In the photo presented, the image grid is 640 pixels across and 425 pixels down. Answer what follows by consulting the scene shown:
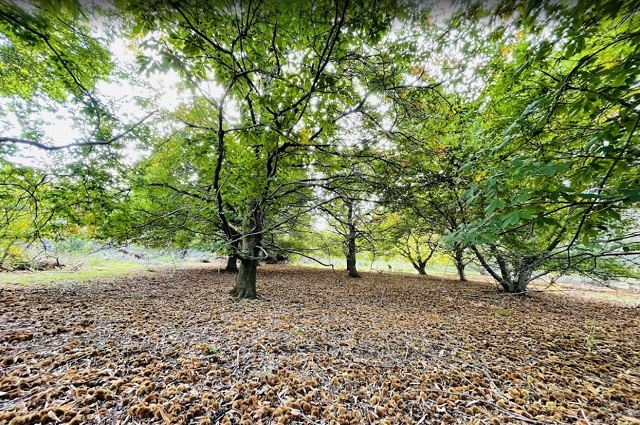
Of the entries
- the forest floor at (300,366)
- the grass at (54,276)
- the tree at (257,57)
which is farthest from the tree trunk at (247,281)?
the grass at (54,276)

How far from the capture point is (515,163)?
1.92 metres

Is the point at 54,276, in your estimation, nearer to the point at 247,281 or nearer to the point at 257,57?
the point at 247,281

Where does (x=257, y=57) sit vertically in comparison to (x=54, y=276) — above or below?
above

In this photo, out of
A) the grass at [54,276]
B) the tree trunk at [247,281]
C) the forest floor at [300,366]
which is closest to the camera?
the forest floor at [300,366]

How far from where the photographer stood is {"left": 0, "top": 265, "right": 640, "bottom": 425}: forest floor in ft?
6.53

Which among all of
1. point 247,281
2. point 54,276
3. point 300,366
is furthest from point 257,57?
point 54,276

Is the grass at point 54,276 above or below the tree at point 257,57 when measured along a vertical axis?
below

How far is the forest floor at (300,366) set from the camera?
199 centimetres

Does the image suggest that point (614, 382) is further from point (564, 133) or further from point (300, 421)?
point (300, 421)

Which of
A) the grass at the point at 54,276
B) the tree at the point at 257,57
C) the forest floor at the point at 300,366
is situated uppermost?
the tree at the point at 257,57

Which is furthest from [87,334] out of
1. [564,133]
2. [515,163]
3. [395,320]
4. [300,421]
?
[564,133]

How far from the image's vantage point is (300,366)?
2.74m

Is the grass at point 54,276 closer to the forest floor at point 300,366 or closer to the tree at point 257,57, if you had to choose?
the forest floor at point 300,366

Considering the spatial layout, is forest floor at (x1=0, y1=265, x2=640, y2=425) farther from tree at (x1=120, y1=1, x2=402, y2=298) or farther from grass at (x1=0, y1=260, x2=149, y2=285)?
grass at (x1=0, y1=260, x2=149, y2=285)
